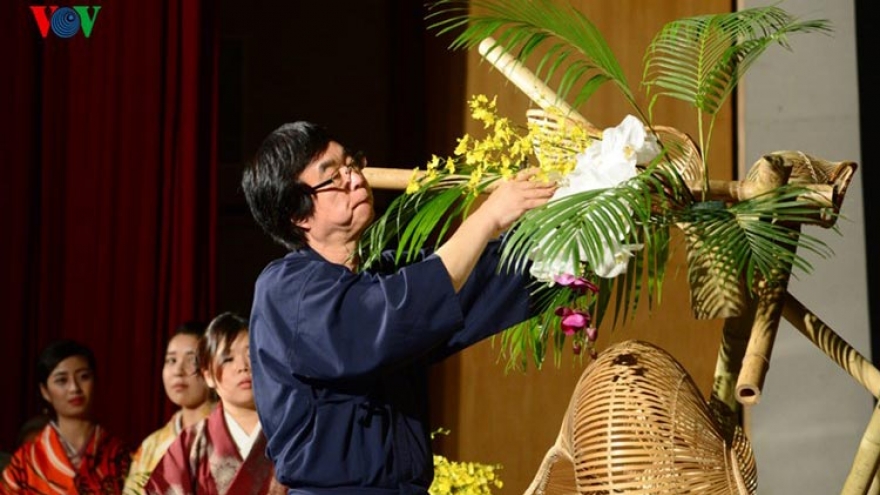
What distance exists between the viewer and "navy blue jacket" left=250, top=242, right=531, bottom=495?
2.20 m

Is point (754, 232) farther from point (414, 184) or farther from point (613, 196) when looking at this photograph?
point (414, 184)

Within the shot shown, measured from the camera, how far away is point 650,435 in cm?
201

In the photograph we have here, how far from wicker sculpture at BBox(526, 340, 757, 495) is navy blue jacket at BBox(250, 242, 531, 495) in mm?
258

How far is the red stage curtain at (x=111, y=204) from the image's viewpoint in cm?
484

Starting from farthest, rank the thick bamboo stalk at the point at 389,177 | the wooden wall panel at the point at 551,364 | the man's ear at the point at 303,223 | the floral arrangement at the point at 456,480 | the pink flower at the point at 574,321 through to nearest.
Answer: the wooden wall panel at the point at 551,364
the floral arrangement at the point at 456,480
the man's ear at the point at 303,223
the thick bamboo stalk at the point at 389,177
the pink flower at the point at 574,321

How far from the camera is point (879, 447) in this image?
221cm

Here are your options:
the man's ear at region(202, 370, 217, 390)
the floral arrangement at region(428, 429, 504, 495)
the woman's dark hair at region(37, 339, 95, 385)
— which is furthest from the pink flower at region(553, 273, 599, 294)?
the woman's dark hair at region(37, 339, 95, 385)

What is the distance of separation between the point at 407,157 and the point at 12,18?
1.44 metres

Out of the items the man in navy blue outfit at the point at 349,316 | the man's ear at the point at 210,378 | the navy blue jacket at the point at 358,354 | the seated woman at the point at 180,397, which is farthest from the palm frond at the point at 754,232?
the seated woman at the point at 180,397

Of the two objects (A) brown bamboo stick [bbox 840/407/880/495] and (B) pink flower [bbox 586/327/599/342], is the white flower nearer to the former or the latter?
(B) pink flower [bbox 586/327/599/342]

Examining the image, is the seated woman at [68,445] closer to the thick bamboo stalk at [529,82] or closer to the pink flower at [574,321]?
the thick bamboo stalk at [529,82]

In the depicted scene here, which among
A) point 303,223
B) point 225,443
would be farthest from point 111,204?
point 303,223

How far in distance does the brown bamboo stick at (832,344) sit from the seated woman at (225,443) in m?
1.62

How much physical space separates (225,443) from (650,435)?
1.81 m
